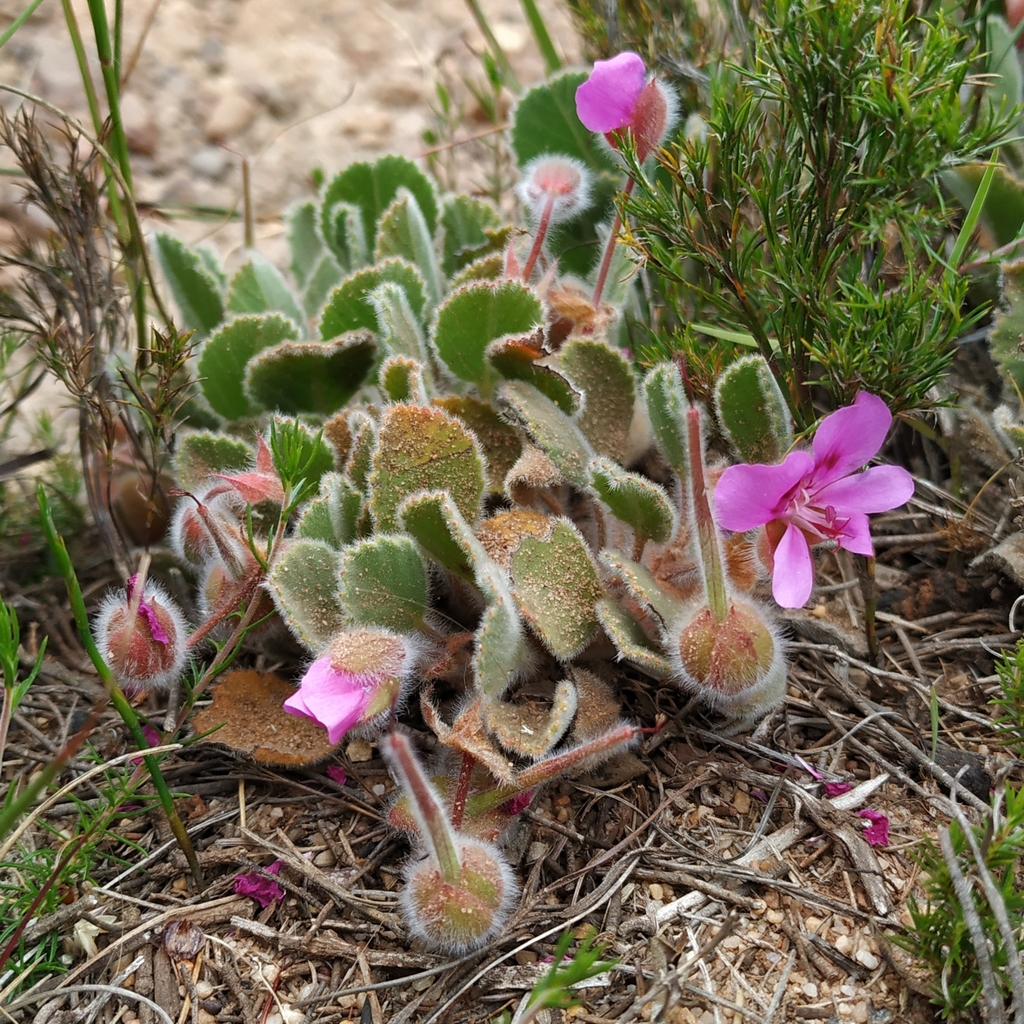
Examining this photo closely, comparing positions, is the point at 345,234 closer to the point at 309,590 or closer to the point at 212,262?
the point at 212,262

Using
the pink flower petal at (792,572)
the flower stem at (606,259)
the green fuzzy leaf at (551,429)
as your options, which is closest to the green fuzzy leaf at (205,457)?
the green fuzzy leaf at (551,429)

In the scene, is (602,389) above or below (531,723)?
above

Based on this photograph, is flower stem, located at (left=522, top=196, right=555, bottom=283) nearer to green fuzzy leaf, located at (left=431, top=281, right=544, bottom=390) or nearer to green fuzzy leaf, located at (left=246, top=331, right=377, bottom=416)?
green fuzzy leaf, located at (left=431, top=281, right=544, bottom=390)

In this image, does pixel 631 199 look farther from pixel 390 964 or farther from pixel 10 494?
pixel 10 494

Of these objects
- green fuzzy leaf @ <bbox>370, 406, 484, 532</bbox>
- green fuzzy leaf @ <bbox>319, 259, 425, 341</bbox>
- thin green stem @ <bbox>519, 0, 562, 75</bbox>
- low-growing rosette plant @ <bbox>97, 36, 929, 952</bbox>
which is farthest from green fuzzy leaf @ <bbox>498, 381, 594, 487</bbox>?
thin green stem @ <bbox>519, 0, 562, 75</bbox>

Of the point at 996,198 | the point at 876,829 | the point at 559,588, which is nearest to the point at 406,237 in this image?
the point at 559,588
